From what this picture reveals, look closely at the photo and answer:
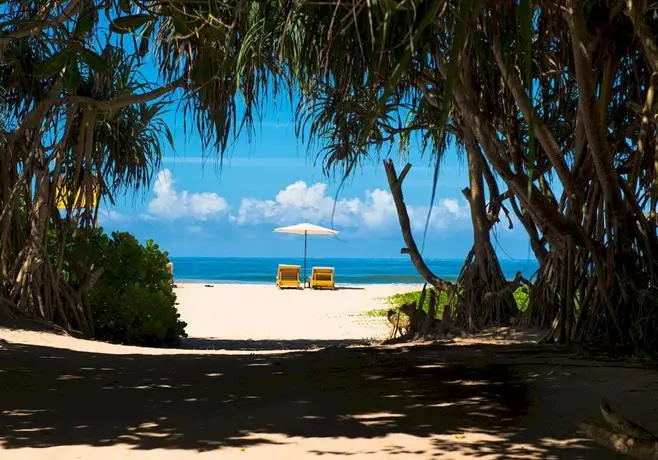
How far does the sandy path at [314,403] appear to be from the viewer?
3451 mm

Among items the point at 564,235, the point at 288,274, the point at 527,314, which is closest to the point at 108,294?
the point at 527,314

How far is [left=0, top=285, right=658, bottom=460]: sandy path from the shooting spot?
11.3 ft

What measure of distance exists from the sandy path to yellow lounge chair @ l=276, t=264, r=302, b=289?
17.6 m

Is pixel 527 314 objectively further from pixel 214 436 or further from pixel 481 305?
pixel 214 436

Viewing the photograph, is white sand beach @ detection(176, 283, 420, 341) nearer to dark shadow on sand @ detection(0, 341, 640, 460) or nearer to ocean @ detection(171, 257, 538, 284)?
dark shadow on sand @ detection(0, 341, 640, 460)

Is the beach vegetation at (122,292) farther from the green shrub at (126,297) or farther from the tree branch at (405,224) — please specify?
the tree branch at (405,224)

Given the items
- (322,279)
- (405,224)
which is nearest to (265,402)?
(405,224)

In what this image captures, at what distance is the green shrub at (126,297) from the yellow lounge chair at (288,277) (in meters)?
14.3

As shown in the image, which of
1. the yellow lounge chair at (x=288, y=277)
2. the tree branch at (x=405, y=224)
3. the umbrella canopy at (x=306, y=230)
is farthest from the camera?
the umbrella canopy at (x=306, y=230)

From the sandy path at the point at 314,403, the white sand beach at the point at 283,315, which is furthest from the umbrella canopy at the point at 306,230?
the sandy path at the point at 314,403

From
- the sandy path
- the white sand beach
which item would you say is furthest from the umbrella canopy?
the sandy path

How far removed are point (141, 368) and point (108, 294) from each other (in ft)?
14.1

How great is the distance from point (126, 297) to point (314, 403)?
5855mm

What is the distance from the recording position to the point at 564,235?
20.5 feet
